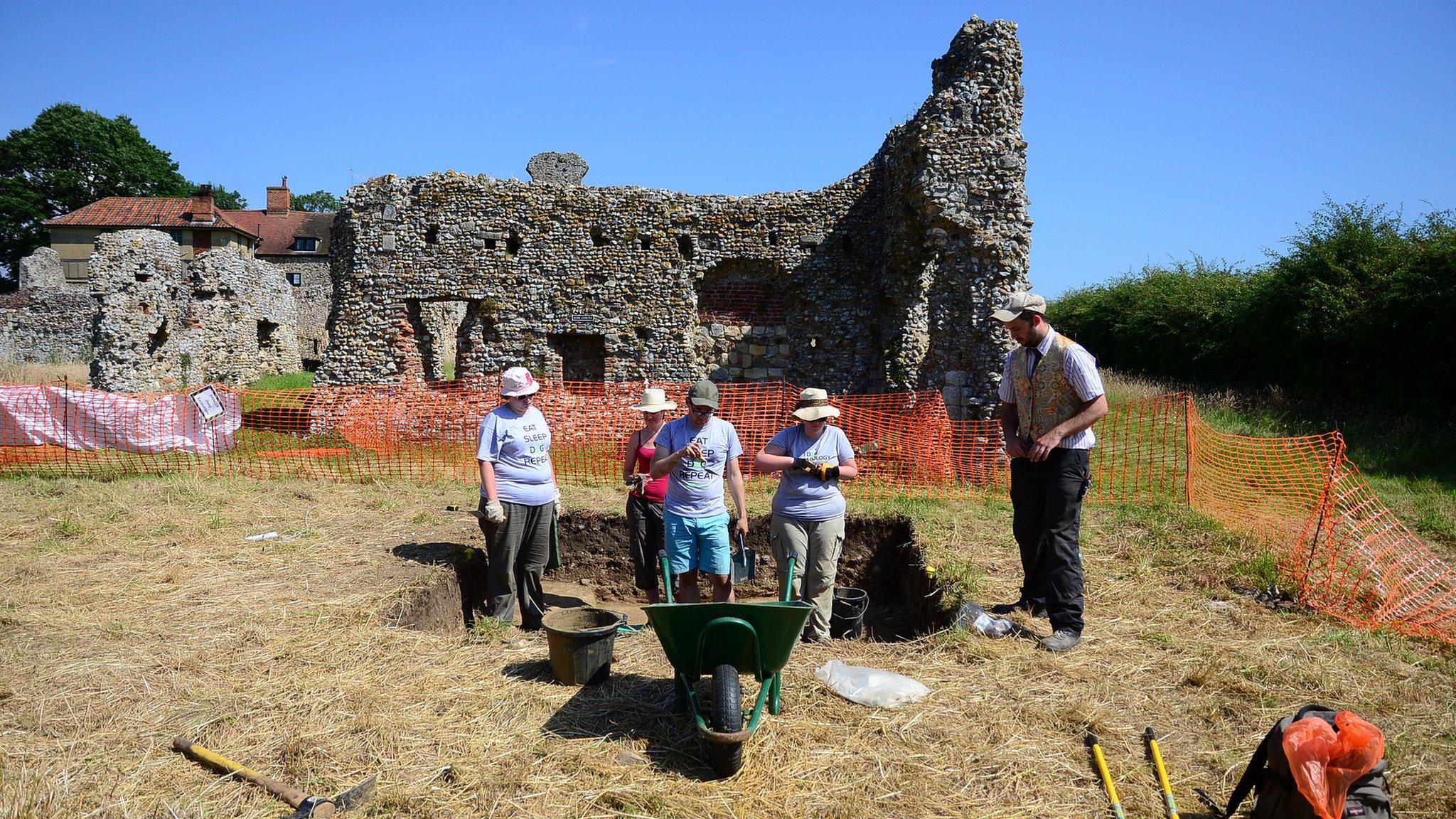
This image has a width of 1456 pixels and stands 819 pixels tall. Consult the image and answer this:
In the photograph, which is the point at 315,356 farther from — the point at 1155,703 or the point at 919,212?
the point at 1155,703

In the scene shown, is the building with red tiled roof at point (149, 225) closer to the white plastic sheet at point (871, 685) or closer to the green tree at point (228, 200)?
the green tree at point (228, 200)

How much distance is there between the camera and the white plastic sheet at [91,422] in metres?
11.3

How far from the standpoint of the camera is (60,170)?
150 ft

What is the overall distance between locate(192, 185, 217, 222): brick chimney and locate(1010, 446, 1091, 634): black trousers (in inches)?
1721

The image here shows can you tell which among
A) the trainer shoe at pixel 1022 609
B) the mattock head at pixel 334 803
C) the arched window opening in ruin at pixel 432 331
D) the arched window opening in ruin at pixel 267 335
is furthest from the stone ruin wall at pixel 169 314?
the trainer shoe at pixel 1022 609

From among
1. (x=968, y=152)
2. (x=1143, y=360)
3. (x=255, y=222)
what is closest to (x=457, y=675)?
(x=968, y=152)

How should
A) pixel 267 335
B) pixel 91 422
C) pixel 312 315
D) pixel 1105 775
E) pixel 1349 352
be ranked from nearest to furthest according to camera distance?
pixel 1105 775, pixel 91 422, pixel 1349 352, pixel 267 335, pixel 312 315

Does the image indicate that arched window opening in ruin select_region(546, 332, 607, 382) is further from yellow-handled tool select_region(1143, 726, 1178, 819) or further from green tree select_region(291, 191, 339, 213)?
green tree select_region(291, 191, 339, 213)

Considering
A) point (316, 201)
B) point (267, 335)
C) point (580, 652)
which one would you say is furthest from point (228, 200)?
point (580, 652)

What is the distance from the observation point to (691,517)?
17.1 feet

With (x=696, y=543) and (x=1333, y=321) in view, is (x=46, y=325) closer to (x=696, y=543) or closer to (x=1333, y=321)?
(x=696, y=543)

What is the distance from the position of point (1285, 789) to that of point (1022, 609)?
8.29 ft

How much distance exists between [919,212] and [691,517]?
25.3 ft

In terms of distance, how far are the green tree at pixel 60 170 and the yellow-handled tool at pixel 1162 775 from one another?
56505mm
